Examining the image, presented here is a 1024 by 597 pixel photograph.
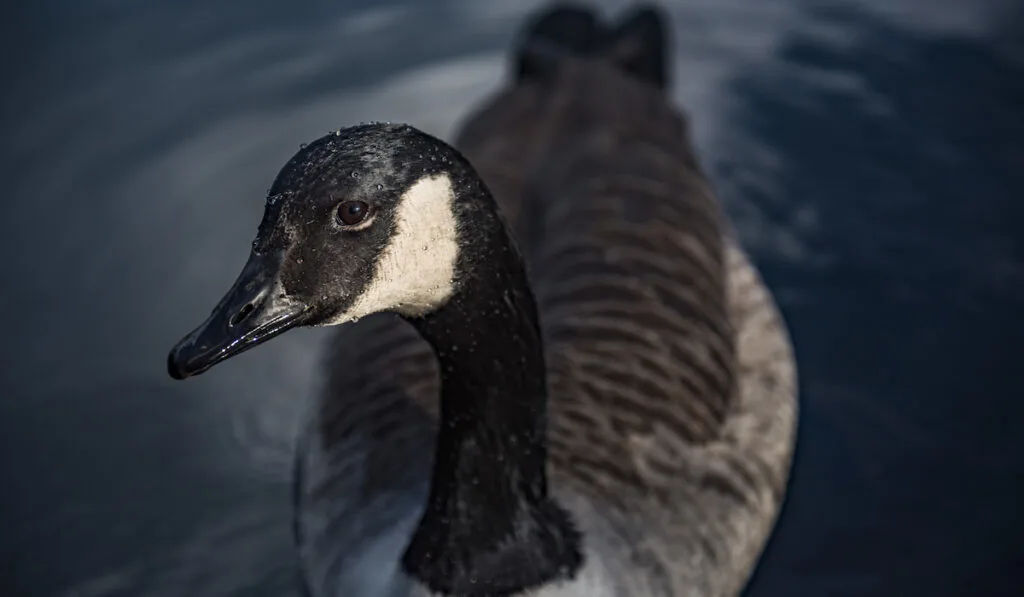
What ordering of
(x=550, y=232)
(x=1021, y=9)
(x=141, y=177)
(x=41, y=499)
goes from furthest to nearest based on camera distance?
1. (x=1021, y=9)
2. (x=141, y=177)
3. (x=41, y=499)
4. (x=550, y=232)

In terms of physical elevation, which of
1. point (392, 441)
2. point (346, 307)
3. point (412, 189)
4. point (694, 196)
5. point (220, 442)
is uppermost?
point (412, 189)

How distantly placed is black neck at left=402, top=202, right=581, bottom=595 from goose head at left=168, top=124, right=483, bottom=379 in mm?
298

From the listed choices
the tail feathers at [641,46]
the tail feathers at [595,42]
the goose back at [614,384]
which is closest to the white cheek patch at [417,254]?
the goose back at [614,384]

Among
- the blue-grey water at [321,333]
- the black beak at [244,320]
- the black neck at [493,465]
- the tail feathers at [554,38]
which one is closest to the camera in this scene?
the black beak at [244,320]

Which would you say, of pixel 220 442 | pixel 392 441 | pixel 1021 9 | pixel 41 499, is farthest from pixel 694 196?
pixel 1021 9

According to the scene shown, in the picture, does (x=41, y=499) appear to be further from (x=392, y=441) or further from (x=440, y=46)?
(x=440, y=46)

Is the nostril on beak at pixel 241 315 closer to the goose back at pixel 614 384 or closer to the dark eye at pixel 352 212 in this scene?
the dark eye at pixel 352 212

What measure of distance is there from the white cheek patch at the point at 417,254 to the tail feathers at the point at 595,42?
9.88 ft

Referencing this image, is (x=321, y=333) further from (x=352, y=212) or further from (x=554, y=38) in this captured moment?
(x=352, y=212)

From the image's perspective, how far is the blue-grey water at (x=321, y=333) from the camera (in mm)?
5004

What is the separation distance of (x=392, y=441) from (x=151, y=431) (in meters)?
1.89

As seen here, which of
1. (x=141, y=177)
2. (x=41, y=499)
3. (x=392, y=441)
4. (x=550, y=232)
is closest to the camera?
(x=392, y=441)

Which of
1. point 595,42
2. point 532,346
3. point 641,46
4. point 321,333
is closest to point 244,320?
point 532,346

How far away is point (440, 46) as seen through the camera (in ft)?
25.6
